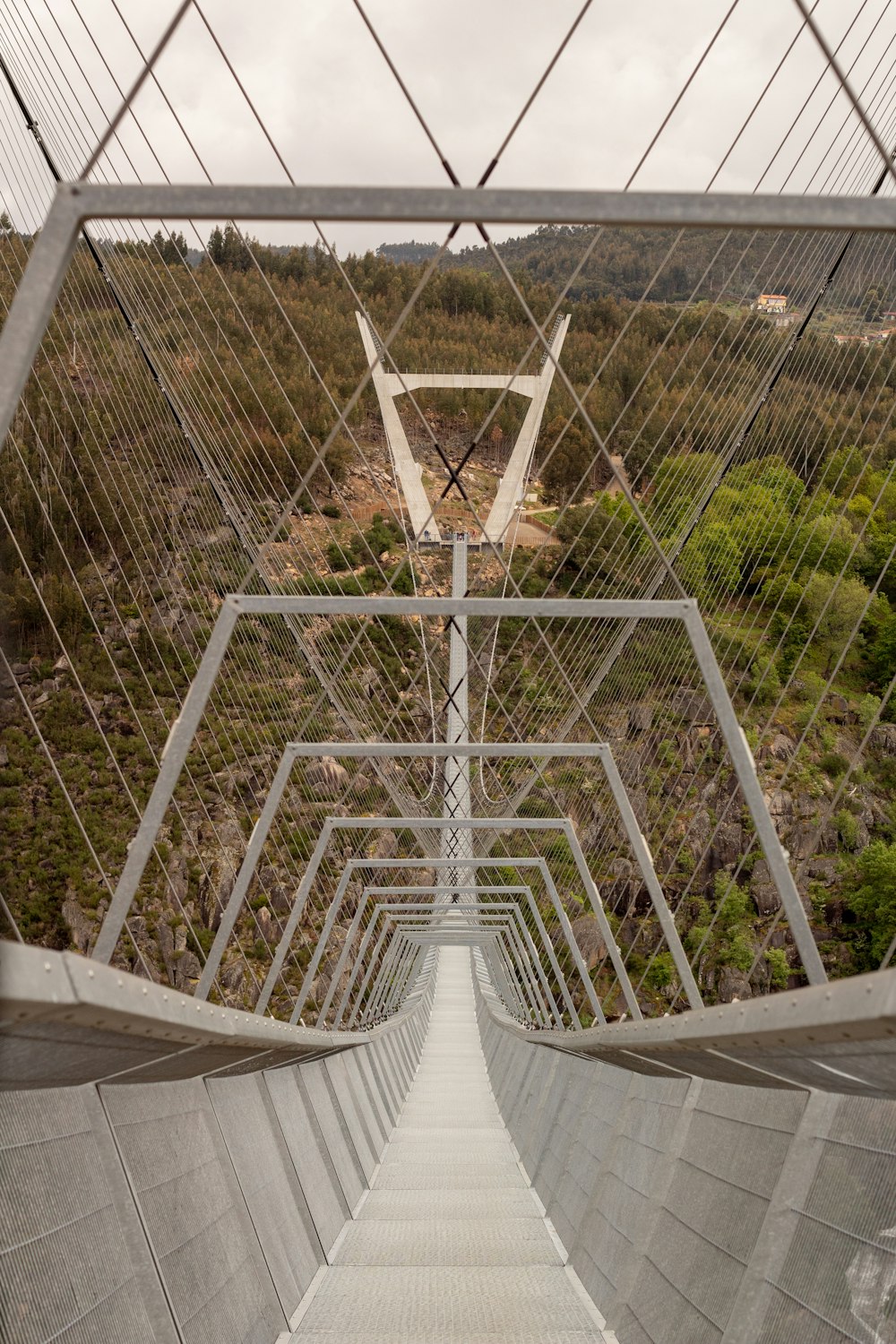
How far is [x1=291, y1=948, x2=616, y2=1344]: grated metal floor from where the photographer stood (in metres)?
6.01

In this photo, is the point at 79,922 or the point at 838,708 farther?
the point at 838,708

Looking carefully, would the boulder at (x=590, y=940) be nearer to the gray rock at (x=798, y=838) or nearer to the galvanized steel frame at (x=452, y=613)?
the gray rock at (x=798, y=838)

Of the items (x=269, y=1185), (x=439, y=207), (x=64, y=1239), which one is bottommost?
(x=269, y=1185)

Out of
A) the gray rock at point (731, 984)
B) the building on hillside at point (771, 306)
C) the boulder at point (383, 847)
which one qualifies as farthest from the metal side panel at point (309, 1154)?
the gray rock at point (731, 984)

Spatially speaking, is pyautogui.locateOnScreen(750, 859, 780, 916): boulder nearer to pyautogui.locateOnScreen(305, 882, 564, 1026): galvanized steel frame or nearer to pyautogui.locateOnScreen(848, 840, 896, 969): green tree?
pyautogui.locateOnScreen(848, 840, 896, 969): green tree

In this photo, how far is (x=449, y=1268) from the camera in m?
7.27

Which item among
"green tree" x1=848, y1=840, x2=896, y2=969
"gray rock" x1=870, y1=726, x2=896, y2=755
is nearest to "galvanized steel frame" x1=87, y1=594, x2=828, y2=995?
"green tree" x1=848, y1=840, x2=896, y2=969

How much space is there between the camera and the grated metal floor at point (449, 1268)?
19.7 feet

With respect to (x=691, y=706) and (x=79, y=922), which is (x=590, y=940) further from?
(x=79, y=922)

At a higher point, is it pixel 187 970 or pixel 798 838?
pixel 798 838

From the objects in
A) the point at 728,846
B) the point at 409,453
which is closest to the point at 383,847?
the point at 728,846

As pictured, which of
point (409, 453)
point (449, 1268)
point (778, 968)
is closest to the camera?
point (449, 1268)

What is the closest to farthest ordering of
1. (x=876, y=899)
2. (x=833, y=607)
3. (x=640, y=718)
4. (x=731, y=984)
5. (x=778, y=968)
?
(x=833, y=607), (x=876, y=899), (x=731, y=984), (x=778, y=968), (x=640, y=718)

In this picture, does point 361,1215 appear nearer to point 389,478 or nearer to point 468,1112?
point 468,1112
